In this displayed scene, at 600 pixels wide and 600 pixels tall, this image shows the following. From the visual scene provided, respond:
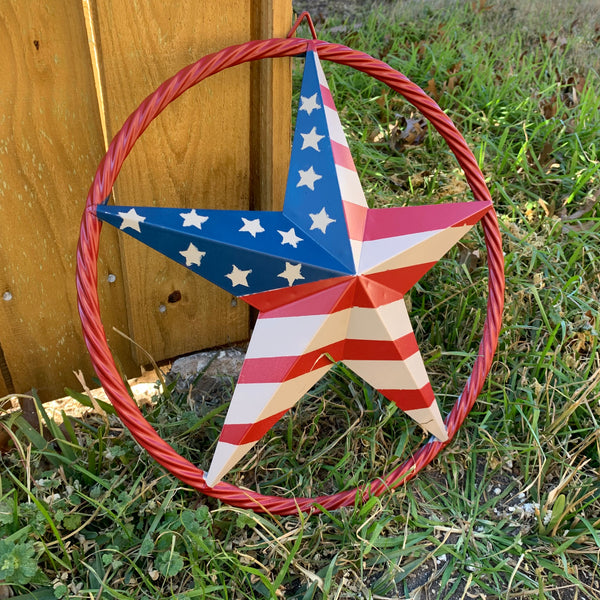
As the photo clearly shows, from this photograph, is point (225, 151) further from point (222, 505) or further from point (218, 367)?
point (222, 505)

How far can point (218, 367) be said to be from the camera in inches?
73.9

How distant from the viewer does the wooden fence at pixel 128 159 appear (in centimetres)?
135

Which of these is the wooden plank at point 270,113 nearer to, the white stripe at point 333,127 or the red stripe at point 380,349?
the white stripe at point 333,127

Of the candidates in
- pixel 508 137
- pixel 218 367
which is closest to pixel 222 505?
pixel 218 367

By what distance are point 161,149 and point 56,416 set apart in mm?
915

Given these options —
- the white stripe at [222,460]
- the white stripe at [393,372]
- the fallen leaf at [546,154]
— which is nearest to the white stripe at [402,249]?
the white stripe at [393,372]

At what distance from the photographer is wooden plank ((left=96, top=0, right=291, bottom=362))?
138 centimetres

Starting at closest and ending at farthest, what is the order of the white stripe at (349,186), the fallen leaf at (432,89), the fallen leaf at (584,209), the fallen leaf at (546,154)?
1. the white stripe at (349,186)
2. the fallen leaf at (584,209)
3. the fallen leaf at (546,154)
4. the fallen leaf at (432,89)

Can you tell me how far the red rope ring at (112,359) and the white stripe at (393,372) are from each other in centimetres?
17

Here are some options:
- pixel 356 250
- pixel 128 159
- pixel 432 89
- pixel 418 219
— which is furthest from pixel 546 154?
pixel 128 159

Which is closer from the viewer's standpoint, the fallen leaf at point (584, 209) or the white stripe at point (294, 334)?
the white stripe at point (294, 334)

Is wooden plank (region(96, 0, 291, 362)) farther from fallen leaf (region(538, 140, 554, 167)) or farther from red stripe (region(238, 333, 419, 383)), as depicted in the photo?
fallen leaf (region(538, 140, 554, 167))

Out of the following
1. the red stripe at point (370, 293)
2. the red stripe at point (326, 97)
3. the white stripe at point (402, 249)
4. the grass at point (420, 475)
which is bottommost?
the grass at point (420, 475)

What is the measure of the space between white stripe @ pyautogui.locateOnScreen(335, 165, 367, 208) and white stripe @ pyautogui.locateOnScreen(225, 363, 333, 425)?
42cm
